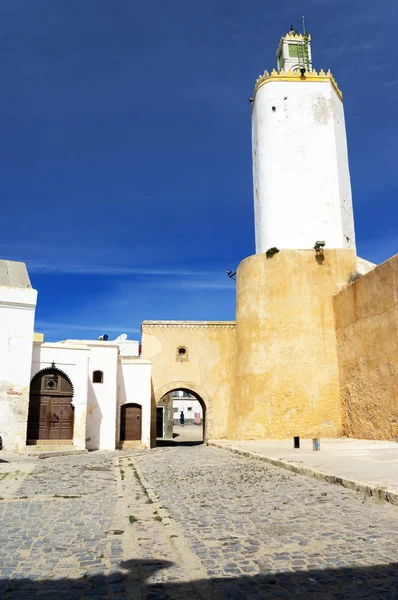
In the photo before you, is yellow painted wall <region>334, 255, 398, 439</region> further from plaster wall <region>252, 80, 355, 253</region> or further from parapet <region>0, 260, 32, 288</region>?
parapet <region>0, 260, 32, 288</region>

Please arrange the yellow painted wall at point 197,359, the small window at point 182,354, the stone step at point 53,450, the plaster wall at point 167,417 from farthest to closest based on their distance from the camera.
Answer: the plaster wall at point 167,417, the small window at point 182,354, the yellow painted wall at point 197,359, the stone step at point 53,450

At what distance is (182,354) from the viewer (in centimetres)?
2256

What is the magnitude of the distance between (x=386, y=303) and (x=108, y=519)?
12.6 metres

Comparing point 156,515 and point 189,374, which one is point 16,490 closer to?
point 156,515

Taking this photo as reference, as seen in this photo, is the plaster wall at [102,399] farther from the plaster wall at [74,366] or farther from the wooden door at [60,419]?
the wooden door at [60,419]

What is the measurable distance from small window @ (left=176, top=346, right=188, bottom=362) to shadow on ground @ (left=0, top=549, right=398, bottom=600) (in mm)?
18880

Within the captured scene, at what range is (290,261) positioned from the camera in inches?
802

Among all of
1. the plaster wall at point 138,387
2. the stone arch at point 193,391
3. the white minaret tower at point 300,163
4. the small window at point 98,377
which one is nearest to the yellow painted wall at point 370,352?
the white minaret tower at point 300,163

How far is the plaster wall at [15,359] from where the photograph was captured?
16.4 m

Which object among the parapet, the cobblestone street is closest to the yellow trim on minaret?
the parapet

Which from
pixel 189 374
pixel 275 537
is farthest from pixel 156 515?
pixel 189 374

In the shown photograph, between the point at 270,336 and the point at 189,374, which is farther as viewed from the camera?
the point at 189,374

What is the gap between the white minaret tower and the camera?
21.4m

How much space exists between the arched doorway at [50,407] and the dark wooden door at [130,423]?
332cm
